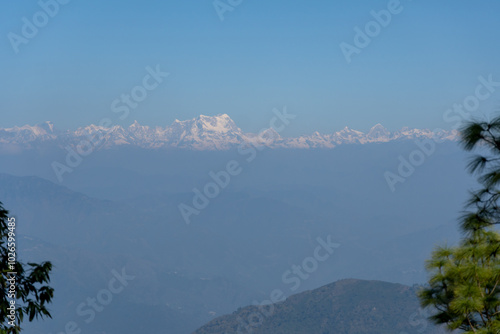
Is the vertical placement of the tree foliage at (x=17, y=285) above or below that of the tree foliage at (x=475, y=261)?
above

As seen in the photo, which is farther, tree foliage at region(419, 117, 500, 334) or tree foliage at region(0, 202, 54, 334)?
tree foliage at region(0, 202, 54, 334)

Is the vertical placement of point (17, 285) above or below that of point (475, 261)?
above

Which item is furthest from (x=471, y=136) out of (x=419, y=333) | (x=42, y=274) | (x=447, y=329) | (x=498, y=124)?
(x=419, y=333)

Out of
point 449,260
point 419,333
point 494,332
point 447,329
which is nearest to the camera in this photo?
point 494,332

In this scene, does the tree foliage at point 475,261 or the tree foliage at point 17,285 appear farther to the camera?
the tree foliage at point 17,285

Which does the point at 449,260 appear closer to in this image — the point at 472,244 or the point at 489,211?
the point at 472,244

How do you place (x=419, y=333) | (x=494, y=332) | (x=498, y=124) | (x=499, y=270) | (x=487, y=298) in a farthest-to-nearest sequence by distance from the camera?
(x=419, y=333), (x=487, y=298), (x=499, y=270), (x=498, y=124), (x=494, y=332)

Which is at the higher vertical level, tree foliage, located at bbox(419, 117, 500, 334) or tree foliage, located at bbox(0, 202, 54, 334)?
tree foliage, located at bbox(0, 202, 54, 334)

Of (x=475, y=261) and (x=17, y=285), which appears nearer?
(x=475, y=261)
